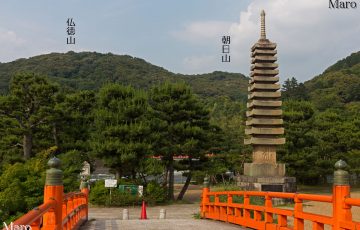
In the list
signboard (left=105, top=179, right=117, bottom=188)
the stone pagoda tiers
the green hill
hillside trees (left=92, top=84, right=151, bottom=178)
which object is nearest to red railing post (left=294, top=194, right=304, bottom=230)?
the stone pagoda tiers

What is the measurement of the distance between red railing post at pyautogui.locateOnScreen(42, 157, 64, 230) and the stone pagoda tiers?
18.2m

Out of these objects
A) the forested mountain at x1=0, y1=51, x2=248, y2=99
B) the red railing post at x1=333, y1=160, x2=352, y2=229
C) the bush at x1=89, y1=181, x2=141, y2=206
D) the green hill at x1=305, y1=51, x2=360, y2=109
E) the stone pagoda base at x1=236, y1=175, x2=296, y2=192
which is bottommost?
the bush at x1=89, y1=181, x2=141, y2=206

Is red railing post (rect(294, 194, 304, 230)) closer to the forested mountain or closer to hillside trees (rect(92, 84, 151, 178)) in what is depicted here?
hillside trees (rect(92, 84, 151, 178))

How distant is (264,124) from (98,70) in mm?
82056

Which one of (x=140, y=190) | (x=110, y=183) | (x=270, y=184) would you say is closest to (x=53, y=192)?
(x=270, y=184)

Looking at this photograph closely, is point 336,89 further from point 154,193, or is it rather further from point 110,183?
point 110,183

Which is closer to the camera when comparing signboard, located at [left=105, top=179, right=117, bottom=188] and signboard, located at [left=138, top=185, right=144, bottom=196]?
signboard, located at [left=105, top=179, right=117, bottom=188]

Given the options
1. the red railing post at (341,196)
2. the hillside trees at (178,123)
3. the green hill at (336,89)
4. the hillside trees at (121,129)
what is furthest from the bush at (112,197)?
the green hill at (336,89)

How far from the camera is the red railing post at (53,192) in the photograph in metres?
5.93

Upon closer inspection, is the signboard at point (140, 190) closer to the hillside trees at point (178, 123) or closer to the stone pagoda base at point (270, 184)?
the hillside trees at point (178, 123)

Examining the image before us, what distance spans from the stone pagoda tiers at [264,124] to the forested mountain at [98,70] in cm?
6425

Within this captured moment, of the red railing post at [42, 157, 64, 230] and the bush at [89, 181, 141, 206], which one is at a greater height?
the red railing post at [42, 157, 64, 230]

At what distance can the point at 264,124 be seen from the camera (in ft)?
82.9

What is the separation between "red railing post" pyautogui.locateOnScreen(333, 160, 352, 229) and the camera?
20.5 ft
